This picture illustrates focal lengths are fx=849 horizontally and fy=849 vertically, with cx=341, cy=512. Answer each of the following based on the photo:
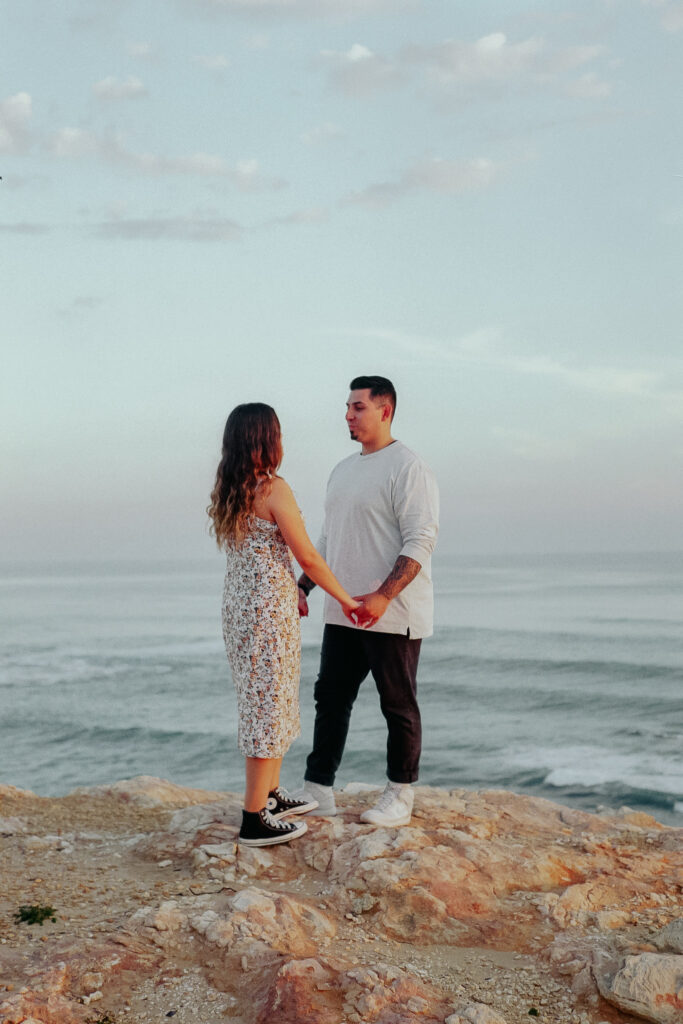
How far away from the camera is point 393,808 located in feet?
16.0

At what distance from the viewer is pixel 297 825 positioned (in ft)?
15.5

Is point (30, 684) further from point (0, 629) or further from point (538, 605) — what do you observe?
point (538, 605)

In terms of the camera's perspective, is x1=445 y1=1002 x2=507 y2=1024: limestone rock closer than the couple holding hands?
Yes

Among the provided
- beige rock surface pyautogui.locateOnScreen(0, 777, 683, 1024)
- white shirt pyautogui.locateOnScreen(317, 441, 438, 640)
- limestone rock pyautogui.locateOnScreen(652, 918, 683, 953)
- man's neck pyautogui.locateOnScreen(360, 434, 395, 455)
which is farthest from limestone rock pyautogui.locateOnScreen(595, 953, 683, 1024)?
man's neck pyautogui.locateOnScreen(360, 434, 395, 455)

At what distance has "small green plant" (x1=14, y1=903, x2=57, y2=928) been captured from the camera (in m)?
3.87

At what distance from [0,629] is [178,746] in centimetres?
2481

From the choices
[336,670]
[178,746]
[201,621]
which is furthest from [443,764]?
[201,621]

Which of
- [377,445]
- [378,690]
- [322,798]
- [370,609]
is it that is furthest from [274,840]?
[377,445]

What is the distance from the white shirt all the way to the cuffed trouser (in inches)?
3.9

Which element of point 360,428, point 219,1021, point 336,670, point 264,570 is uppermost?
point 360,428

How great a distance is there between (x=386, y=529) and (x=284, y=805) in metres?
1.72

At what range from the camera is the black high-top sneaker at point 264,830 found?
15.2ft

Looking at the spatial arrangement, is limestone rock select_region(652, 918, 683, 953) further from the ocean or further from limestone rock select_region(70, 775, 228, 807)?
the ocean

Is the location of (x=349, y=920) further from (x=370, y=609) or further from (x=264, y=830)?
(x=370, y=609)
